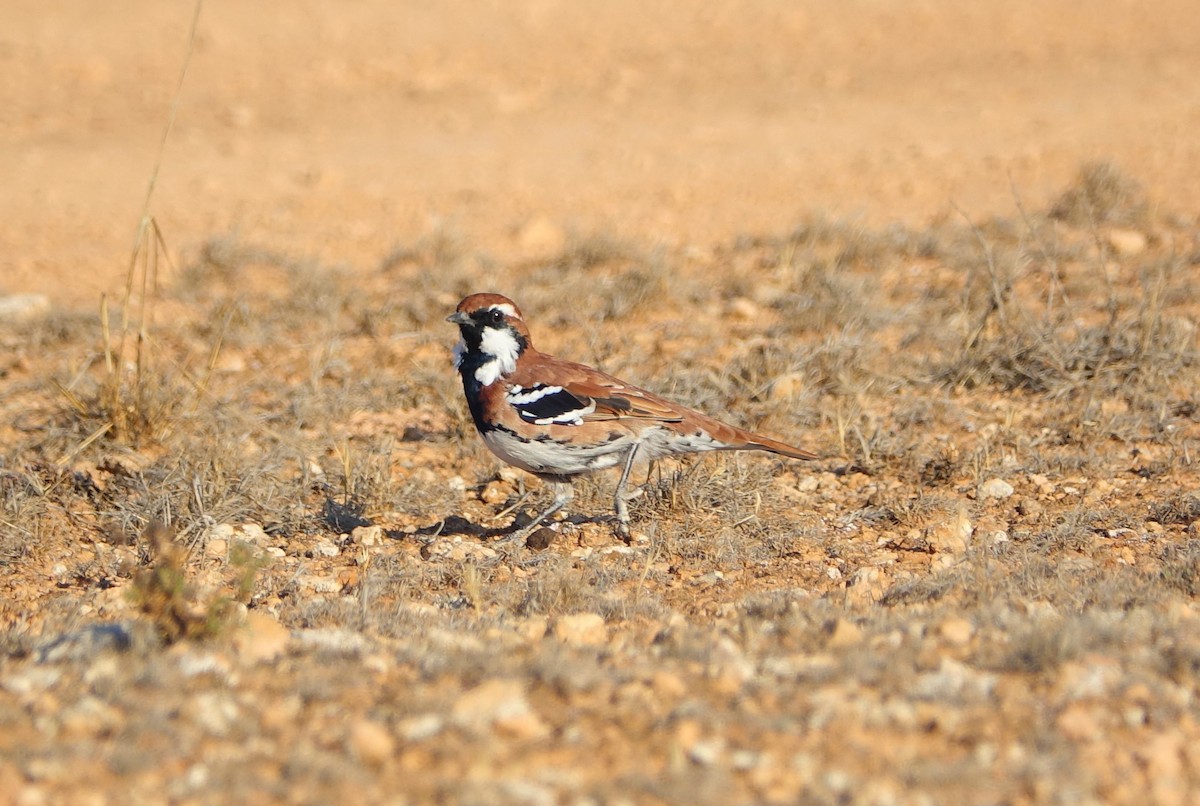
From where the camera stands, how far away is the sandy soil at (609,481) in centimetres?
354

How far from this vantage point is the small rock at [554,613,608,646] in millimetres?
4363

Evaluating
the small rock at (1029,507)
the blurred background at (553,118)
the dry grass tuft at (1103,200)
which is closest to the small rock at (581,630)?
the small rock at (1029,507)

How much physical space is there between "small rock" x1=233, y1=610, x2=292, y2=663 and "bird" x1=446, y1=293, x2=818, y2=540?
5.83ft

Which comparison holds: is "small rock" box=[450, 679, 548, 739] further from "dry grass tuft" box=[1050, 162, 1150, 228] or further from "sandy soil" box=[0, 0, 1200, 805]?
"dry grass tuft" box=[1050, 162, 1150, 228]

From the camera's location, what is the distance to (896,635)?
4152mm

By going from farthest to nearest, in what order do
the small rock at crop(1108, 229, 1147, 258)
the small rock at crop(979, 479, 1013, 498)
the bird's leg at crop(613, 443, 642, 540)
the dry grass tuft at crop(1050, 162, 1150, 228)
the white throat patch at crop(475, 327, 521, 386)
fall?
the dry grass tuft at crop(1050, 162, 1150, 228) < the small rock at crop(1108, 229, 1147, 258) < the small rock at crop(979, 479, 1013, 498) < the white throat patch at crop(475, 327, 521, 386) < the bird's leg at crop(613, 443, 642, 540)

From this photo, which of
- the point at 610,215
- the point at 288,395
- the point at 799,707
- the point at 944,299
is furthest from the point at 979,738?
the point at 610,215

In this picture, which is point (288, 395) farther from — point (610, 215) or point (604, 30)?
point (604, 30)

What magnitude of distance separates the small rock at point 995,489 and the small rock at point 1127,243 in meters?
4.19

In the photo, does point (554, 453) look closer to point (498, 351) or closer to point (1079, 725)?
point (498, 351)

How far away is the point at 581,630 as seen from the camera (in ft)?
14.5

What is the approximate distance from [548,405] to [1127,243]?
5863mm

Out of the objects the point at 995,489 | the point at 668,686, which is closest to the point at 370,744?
the point at 668,686

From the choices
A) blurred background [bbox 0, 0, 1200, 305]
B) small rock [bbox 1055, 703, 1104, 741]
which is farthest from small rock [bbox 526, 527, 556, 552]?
blurred background [bbox 0, 0, 1200, 305]
